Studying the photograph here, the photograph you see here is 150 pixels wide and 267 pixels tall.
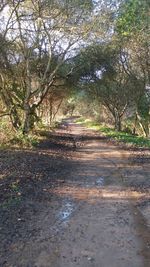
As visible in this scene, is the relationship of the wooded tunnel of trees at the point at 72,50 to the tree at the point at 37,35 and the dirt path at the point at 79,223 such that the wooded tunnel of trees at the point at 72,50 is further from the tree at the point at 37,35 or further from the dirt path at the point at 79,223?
the dirt path at the point at 79,223

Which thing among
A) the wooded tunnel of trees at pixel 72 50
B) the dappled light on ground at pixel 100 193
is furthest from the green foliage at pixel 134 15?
the dappled light on ground at pixel 100 193

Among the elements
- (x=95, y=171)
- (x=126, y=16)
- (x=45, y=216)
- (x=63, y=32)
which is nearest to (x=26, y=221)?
(x=45, y=216)

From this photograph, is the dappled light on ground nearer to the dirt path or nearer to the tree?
the dirt path

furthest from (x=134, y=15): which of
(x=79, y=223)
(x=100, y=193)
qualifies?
(x=79, y=223)

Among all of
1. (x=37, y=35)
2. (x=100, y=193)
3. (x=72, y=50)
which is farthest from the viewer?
(x=72, y=50)

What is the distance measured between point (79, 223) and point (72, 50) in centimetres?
2240

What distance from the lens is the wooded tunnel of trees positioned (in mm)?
22703

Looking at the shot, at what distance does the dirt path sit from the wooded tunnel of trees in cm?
968

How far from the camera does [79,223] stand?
30.7 feet

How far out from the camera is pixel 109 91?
42594mm

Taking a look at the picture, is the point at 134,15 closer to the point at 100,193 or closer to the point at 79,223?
the point at 100,193

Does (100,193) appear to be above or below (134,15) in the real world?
below

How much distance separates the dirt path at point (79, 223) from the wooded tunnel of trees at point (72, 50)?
9.68 m

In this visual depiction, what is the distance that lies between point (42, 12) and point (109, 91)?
2032 cm
